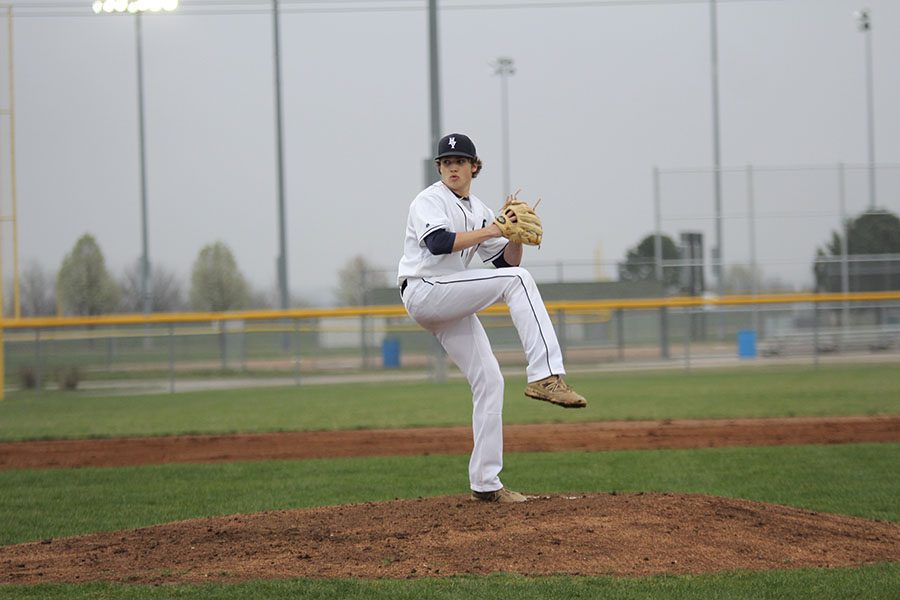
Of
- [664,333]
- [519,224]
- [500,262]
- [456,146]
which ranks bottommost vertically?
[664,333]

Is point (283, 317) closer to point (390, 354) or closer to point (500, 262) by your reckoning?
point (390, 354)

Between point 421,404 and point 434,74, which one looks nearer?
point 421,404

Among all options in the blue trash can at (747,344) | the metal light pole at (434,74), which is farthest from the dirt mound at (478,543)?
the blue trash can at (747,344)

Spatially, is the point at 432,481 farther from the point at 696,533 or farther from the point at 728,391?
the point at 728,391

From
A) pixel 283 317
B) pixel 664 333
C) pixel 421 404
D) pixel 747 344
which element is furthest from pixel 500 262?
pixel 747 344

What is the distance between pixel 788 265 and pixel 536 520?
21.6 metres

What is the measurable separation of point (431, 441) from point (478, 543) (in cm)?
581

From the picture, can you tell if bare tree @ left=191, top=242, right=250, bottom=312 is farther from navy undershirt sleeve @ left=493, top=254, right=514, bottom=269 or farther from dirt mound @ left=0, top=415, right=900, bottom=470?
navy undershirt sleeve @ left=493, top=254, right=514, bottom=269

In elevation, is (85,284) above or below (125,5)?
below

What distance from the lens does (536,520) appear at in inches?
228

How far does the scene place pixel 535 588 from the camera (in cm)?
459

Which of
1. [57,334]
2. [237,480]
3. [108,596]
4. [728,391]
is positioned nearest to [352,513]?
[108,596]

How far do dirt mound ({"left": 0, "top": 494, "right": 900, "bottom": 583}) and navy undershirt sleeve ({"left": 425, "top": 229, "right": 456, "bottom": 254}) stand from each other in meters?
1.51

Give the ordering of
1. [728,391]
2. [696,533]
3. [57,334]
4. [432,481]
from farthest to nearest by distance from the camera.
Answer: [57,334] → [728,391] → [432,481] → [696,533]
